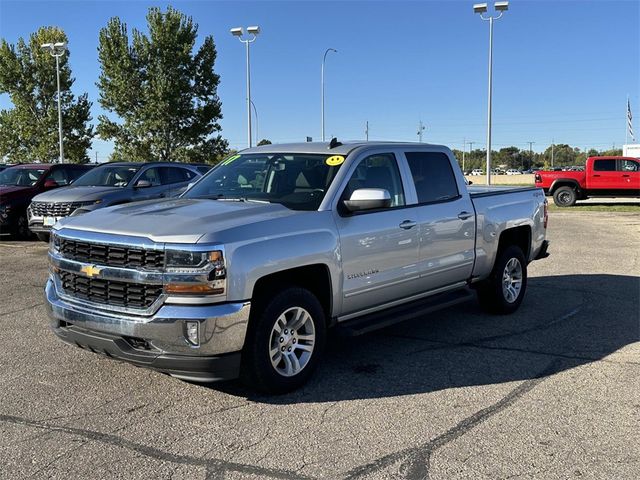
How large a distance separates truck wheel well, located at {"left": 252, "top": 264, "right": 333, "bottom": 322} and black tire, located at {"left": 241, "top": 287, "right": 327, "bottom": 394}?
0.06 metres

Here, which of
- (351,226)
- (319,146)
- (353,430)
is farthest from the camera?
(319,146)

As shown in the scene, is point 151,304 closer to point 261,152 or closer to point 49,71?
point 261,152

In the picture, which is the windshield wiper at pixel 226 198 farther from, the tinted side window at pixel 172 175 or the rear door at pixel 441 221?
the tinted side window at pixel 172 175

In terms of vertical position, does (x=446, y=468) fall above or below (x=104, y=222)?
below

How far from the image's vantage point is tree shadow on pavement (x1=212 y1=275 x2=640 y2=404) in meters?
4.67

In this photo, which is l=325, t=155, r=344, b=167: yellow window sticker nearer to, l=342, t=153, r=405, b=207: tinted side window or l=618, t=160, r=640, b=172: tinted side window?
l=342, t=153, r=405, b=207: tinted side window

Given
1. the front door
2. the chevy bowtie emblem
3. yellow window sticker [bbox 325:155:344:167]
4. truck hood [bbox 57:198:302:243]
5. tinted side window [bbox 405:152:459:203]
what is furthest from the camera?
tinted side window [bbox 405:152:459:203]

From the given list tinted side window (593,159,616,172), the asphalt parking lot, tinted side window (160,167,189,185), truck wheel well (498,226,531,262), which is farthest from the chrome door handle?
tinted side window (593,159,616,172)

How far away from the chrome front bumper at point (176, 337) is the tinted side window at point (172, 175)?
9567mm

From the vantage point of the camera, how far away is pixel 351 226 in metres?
4.83

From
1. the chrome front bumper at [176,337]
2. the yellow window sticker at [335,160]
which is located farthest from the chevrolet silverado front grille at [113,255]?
the yellow window sticker at [335,160]

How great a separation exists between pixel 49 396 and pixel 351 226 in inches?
102

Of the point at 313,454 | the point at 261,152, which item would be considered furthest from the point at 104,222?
the point at 313,454

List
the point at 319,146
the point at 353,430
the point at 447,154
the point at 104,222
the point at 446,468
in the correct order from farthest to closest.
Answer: the point at 447,154
the point at 319,146
the point at 104,222
the point at 353,430
the point at 446,468
